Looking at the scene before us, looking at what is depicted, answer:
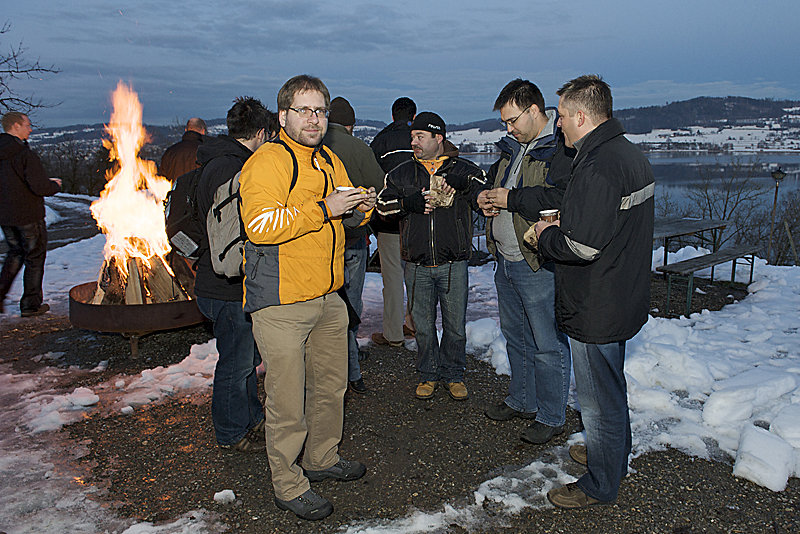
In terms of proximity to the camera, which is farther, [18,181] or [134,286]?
[18,181]

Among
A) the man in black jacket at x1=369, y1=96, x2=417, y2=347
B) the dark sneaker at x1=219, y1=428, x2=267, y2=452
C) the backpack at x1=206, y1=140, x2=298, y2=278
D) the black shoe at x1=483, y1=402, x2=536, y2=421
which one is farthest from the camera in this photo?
the man in black jacket at x1=369, y1=96, x2=417, y2=347

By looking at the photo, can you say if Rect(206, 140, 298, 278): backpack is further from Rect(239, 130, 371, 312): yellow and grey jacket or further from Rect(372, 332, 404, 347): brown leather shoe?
Rect(372, 332, 404, 347): brown leather shoe

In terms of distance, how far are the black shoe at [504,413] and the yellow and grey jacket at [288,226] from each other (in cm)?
184

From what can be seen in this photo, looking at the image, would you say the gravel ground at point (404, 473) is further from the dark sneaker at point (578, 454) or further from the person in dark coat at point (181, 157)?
the person in dark coat at point (181, 157)

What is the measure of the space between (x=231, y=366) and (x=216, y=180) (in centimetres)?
121

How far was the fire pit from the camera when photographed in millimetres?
5352

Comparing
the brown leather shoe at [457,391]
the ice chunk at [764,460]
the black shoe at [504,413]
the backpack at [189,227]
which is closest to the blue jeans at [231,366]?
the backpack at [189,227]

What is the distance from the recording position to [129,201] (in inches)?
243

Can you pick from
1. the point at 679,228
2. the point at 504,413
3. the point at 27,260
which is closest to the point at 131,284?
the point at 27,260

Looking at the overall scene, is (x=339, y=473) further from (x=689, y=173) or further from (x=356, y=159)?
(x=689, y=173)

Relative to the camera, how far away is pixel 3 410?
4.39 m

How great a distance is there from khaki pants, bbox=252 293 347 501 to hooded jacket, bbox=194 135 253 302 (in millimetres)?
653

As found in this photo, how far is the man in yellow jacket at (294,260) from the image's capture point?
2.73 meters

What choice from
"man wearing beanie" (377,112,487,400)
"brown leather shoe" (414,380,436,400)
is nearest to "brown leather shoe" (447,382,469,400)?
"man wearing beanie" (377,112,487,400)
